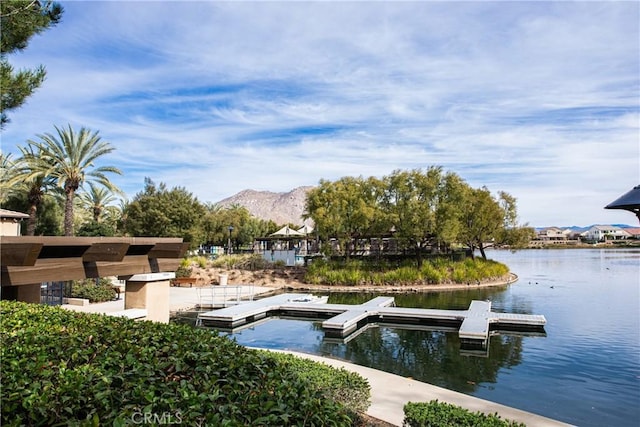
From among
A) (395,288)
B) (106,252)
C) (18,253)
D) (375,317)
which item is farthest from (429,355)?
(395,288)

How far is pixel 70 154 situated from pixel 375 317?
63.3 ft

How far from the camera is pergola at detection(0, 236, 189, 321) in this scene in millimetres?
4617

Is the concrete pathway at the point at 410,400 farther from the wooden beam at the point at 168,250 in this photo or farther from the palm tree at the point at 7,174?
the palm tree at the point at 7,174

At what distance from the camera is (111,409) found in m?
1.91

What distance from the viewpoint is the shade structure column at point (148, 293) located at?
A: 20.3 feet

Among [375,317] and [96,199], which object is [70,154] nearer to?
[96,199]

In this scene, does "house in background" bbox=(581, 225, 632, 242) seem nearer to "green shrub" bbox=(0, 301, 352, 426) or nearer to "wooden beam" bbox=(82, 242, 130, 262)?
"wooden beam" bbox=(82, 242, 130, 262)

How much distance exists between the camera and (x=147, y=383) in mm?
2205

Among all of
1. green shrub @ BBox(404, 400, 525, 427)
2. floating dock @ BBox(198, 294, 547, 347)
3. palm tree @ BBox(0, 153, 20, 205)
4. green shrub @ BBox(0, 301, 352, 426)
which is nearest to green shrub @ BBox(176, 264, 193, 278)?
floating dock @ BBox(198, 294, 547, 347)

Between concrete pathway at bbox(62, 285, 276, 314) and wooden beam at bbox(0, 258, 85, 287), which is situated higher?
wooden beam at bbox(0, 258, 85, 287)

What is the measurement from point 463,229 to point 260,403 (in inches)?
1227

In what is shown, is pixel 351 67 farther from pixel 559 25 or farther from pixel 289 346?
pixel 289 346

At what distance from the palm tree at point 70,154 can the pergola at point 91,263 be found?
20.2 metres

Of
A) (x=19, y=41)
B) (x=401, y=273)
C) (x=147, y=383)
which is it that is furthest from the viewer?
(x=401, y=273)
